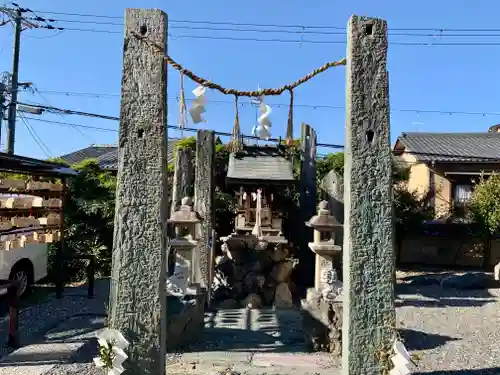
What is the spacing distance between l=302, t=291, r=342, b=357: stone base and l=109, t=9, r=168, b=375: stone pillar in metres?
2.64

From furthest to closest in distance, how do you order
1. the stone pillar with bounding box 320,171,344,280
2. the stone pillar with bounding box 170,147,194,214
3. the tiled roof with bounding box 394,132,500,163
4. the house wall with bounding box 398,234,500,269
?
1. the tiled roof with bounding box 394,132,500,163
2. the house wall with bounding box 398,234,500,269
3. the stone pillar with bounding box 170,147,194,214
4. the stone pillar with bounding box 320,171,344,280

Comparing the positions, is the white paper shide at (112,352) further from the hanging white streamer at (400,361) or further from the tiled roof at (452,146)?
the tiled roof at (452,146)

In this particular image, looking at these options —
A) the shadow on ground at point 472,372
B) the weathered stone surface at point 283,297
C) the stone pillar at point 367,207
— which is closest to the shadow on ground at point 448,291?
the weathered stone surface at point 283,297

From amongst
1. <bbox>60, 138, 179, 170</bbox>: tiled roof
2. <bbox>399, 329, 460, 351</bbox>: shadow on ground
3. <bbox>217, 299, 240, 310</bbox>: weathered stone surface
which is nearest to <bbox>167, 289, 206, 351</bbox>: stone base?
<bbox>399, 329, 460, 351</bbox>: shadow on ground

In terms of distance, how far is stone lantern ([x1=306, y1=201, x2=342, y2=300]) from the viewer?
6.11 metres

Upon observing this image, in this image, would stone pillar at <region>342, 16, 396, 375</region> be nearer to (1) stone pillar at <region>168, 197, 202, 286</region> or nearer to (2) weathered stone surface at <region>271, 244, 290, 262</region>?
(1) stone pillar at <region>168, 197, 202, 286</region>

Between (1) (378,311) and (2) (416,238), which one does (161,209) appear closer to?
(1) (378,311)

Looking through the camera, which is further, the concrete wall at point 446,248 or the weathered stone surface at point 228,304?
the concrete wall at point 446,248

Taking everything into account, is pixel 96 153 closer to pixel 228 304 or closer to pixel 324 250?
pixel 228 304

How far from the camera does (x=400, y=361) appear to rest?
10.6ft

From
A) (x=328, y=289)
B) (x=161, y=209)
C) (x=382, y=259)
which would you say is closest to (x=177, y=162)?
(x=328, y=289)

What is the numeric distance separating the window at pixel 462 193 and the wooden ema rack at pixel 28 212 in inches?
563

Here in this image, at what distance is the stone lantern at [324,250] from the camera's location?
241 inches

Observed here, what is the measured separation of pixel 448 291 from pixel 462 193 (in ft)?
24.1
